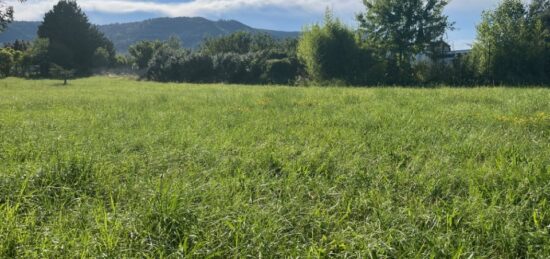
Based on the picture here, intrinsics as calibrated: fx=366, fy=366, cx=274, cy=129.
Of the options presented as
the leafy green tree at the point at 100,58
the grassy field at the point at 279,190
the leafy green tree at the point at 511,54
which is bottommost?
the grassy field at the point at 279,190

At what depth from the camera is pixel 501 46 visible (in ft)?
80.7

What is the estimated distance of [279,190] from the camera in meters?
3.73

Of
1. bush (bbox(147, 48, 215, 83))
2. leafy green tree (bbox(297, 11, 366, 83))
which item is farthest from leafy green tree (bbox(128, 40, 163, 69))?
leafy green tree (bbox(297, 11, 366, 83))

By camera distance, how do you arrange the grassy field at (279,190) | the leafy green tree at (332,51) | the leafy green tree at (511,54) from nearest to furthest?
the grassy field at (279,190) < the leafy green tree at (511,54) < the leafy green tree at (332,51)

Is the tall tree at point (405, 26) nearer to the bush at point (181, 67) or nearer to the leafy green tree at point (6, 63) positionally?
the bush at point (181, 67)

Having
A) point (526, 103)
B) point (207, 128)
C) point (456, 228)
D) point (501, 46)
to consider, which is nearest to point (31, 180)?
point (207, 128)

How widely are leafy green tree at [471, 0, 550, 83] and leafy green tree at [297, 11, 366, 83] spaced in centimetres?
842

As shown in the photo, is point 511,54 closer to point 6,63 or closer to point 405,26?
point 405,26

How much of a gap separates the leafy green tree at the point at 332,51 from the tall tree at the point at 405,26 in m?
3.87

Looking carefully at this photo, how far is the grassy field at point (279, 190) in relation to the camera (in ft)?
8.64

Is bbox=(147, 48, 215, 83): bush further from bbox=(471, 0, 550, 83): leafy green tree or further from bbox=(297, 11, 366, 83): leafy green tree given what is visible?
bbox=(471, 0, 550, 83): leafy green tree

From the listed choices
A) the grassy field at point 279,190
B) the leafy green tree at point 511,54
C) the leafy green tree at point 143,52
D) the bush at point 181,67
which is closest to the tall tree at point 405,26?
the leafy green tree at point 511,54

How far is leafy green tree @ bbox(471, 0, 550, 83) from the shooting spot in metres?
24.1

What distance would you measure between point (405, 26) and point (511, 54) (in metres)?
8.98
